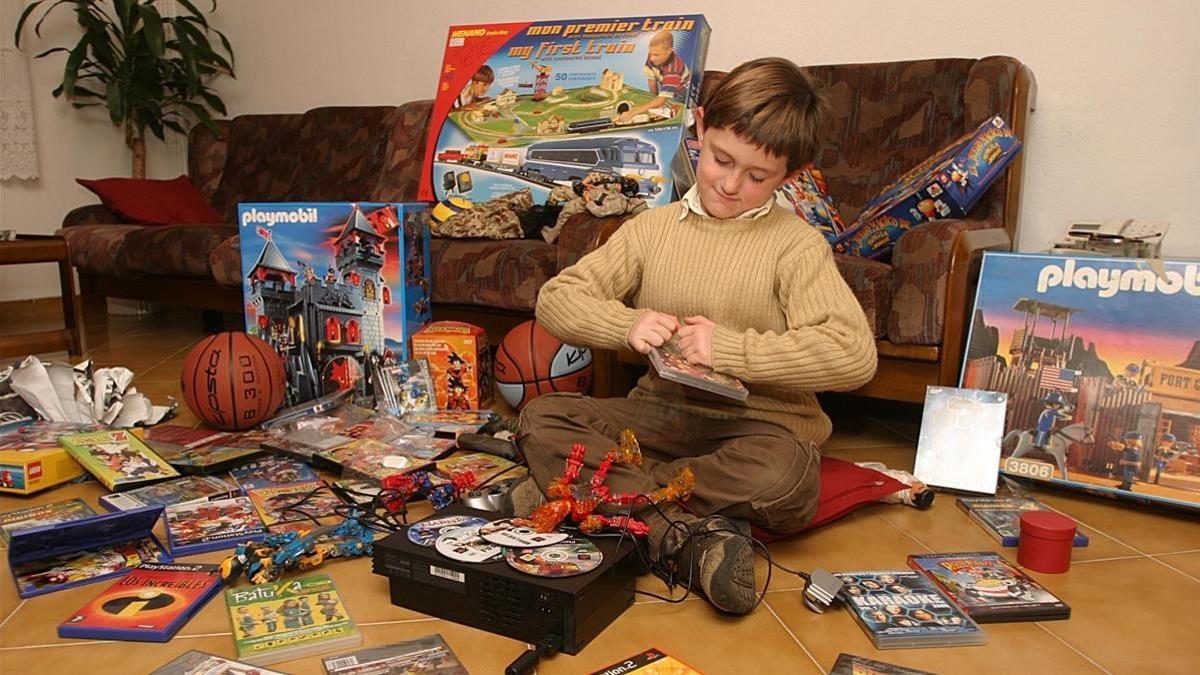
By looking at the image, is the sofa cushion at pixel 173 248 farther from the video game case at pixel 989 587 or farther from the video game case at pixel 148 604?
the video game case at pixel 989 587

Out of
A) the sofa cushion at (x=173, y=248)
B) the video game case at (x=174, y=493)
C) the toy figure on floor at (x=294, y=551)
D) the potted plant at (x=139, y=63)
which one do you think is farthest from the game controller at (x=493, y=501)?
the potted plant at (x=139, y=63)

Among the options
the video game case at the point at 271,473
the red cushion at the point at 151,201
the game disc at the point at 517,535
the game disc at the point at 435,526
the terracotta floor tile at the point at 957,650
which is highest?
the red cushion at the point at 151,201

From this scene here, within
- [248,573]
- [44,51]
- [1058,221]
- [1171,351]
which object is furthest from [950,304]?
[44,51]

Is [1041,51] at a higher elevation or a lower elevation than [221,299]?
higher

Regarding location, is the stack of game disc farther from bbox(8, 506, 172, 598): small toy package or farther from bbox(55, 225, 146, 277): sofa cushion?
bbox(55, 225, 146, 277): sofa cushion

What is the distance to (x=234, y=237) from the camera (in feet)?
9.48

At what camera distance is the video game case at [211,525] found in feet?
4.85

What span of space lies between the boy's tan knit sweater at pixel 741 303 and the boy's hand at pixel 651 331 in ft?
0.18

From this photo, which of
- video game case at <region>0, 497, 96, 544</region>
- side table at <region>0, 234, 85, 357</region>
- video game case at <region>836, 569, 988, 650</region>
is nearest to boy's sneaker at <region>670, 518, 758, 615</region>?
video game case at <region>836, 569, 988, 650</region>

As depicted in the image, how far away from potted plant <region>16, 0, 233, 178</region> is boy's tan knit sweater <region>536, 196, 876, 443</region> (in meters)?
3.02

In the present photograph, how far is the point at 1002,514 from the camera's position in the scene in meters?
1.66

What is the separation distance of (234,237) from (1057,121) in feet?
8.20

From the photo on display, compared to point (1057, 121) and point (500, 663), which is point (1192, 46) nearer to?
point (1057, 121)

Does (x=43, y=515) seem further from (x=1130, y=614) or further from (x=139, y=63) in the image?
(x=139, y=63)
